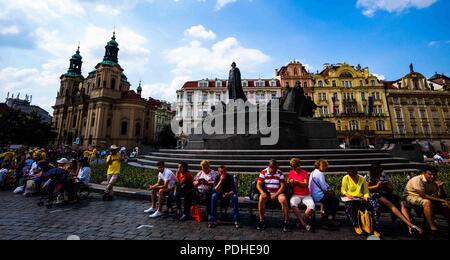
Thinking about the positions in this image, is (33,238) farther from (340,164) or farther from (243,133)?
(340,164)

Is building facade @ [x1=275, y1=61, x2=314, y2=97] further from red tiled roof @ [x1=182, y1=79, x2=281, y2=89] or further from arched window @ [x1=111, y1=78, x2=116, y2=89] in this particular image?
arched window @ [x1=111, y1=78, x2=116, y2=89]

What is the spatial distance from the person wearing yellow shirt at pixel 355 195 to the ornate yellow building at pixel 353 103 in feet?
142

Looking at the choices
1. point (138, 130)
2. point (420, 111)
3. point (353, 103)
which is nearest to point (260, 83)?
point (353, 103)

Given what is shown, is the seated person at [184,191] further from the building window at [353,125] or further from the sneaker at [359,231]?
the building window at [353,125]

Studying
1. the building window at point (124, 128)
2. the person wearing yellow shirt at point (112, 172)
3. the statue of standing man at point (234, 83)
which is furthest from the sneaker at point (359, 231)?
the building window at point (124, 128)

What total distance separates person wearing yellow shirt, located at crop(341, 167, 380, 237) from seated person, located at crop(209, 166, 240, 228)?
2414 mm

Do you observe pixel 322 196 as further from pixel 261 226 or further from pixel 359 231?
pixel 261 226

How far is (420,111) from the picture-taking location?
45125mm

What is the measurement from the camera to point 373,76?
47.9m

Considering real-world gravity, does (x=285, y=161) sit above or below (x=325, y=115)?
below

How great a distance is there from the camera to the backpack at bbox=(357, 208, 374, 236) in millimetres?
3838

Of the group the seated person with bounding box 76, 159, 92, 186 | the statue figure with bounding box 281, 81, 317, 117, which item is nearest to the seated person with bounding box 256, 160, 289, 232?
the seated person with bounding box 76, 159, 92, 186

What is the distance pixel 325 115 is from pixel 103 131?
55.3 meters

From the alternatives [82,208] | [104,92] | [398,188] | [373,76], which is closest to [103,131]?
[104,92]
